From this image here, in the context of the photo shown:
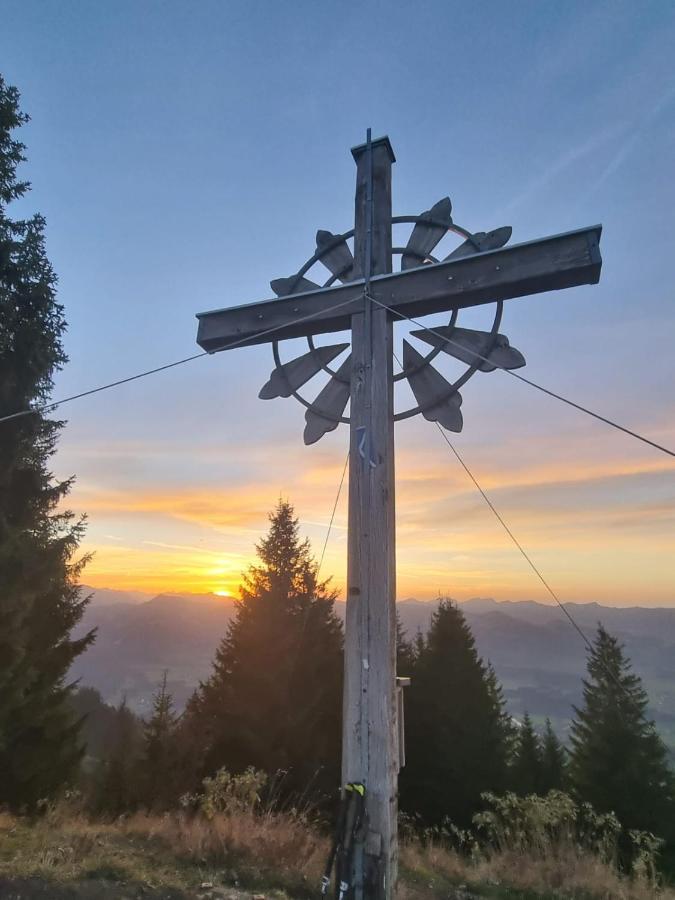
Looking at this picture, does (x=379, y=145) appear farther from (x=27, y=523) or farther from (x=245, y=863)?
(x=27, y=523)

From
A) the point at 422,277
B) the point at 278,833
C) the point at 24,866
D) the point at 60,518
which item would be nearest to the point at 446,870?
the point at 278,833

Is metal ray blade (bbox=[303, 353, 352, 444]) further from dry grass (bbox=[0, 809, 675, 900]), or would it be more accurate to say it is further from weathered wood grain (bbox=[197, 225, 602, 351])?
dry grass (bbox=[0, 809, 675, 900])

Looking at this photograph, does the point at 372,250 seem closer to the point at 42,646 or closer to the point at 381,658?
the point at 381,658

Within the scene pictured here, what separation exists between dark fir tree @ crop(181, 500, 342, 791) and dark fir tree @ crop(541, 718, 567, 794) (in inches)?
398

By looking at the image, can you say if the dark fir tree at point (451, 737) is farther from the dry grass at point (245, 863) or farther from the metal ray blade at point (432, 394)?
the metal ray blade at point (432, 394)

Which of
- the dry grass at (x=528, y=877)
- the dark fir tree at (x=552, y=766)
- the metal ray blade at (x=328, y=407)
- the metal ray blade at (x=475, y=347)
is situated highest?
the metal ray blade at (x=475, y=347)

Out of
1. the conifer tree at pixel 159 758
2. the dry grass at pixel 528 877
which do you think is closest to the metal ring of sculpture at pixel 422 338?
the dry grass at pixel 528 877

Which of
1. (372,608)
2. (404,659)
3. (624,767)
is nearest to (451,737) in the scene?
(404,659)

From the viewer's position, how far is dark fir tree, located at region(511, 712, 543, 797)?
19250 mm

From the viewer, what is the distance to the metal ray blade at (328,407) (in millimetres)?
3605

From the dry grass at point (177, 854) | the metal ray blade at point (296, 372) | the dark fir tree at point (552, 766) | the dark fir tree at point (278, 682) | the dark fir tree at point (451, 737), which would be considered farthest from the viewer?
the dark fir tree at point (552, 766)

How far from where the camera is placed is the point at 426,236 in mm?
3688

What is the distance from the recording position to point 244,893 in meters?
3.98

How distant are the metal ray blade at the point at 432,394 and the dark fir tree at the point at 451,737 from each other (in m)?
16.6
